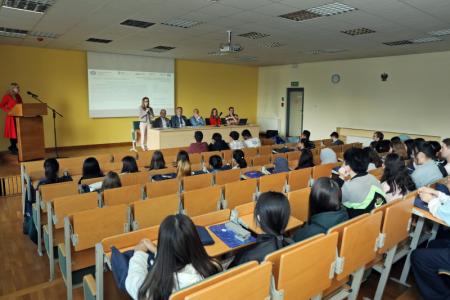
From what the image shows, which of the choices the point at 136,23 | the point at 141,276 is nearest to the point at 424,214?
the point at 141,276

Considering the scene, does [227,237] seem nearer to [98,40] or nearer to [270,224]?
[270,224]

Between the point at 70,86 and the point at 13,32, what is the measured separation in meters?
2.53

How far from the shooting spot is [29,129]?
6.38 metres

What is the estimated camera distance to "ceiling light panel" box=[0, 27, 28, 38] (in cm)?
629

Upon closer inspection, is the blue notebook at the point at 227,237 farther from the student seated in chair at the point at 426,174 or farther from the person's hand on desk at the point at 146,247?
the student seated in chair at the point at 426,174

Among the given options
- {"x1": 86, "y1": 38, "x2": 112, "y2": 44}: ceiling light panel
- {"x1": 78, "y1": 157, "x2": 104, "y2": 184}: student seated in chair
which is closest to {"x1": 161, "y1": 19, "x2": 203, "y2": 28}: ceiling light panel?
{"x1": 86, "y1": 38, "x2": 112, "y2": 44}: ceiling light panel

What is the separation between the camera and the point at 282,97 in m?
12.4

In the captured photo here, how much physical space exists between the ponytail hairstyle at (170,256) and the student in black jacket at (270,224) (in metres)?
0.42

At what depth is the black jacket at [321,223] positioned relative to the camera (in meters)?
2.04

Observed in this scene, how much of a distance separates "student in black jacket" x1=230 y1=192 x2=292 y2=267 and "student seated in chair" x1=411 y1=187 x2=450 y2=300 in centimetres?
129

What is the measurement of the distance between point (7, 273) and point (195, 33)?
5219 mm

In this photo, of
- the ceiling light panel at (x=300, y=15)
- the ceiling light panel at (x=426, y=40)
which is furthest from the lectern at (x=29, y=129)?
the ceiling light panel at (x=426, y=40)

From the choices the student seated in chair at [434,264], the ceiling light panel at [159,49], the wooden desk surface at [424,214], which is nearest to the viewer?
the student seated in chair at [434,264]

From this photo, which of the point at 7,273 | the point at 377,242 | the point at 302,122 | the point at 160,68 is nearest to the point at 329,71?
the point at 302,122
